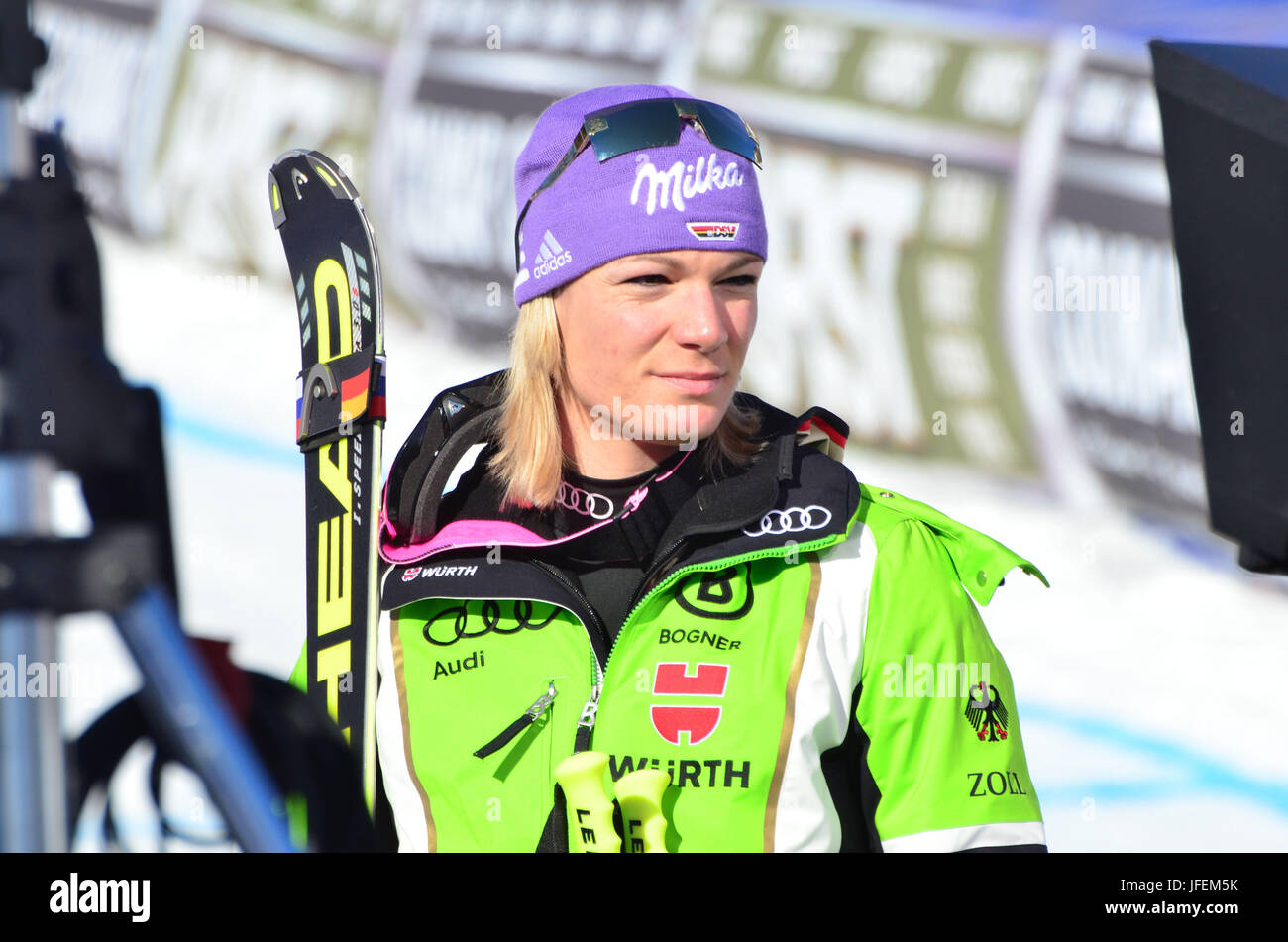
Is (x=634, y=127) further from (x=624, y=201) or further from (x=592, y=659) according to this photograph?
(x=592, y=659)

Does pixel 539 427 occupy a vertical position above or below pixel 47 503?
above

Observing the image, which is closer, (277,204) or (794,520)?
(794,520)

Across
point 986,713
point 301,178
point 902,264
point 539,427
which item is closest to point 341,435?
point 539,427

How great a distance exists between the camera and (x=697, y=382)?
55.5 inches

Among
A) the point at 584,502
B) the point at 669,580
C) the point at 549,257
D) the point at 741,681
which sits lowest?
the point at 741,681

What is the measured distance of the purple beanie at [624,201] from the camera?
1.46m

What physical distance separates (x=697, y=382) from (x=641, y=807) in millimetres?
460

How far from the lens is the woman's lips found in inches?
55.4

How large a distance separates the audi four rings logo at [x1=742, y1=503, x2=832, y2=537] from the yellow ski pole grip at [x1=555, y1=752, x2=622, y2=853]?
12.3 inches

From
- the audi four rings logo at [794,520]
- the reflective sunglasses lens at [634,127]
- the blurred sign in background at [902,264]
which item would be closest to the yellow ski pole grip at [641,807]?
the audi four rings logo at [794,520]

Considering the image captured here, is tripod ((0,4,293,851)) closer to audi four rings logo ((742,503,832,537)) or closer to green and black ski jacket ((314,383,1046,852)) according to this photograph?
green and black ski jacket ((314,383,1046,852))

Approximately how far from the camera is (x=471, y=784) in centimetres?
140

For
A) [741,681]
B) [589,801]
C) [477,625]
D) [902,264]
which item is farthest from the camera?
[902,264]
